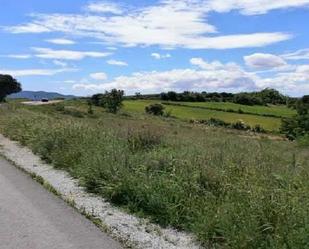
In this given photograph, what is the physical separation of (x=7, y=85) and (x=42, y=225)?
115m

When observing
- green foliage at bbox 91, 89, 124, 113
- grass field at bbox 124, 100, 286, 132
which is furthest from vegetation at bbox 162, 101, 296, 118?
green foliage at bbox 91, 89, 124, 113

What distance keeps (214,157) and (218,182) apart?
2.03m

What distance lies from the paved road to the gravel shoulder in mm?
208

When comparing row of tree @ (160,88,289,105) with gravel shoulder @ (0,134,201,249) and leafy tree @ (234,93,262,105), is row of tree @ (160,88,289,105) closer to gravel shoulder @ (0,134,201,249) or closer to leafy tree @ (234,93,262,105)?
leafy tree @ (234,93,262,105)

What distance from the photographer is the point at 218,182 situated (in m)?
9.04

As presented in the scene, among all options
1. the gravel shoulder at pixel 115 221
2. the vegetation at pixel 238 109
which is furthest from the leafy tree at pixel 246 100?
the gravel shoulder at pixel 115 221

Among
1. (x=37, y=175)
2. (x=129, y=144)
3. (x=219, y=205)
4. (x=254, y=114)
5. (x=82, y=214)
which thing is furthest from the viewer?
(x=254, y=114)

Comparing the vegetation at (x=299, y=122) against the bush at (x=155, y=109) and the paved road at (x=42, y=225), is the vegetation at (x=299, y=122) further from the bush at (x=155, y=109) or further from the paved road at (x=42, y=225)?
the paved road at (x=42, y=225)

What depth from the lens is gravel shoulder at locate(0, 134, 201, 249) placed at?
7.09 metres

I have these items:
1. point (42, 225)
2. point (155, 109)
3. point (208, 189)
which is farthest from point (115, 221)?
point (155, 109)

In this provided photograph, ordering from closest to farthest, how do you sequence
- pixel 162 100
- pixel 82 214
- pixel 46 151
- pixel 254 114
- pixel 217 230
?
pixel 217 230 < pixel 82 214 < pixel 46 151 < pixel 254 114 < pixel 162 100

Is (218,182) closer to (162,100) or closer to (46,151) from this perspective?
(46,151)

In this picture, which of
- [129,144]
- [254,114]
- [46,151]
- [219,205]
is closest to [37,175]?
[129,144]

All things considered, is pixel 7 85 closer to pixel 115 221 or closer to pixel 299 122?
pixel 299 122
